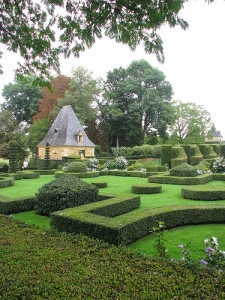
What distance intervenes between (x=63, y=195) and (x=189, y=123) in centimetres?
3698

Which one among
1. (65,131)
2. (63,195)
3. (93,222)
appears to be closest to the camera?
(93,222)

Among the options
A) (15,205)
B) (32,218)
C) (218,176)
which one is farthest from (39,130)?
(32,218)

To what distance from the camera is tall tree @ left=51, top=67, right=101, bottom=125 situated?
36.2 m

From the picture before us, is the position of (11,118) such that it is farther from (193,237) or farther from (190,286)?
(190,286)

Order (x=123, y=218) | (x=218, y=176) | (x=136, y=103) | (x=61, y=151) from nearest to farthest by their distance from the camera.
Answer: (x=123, y=218) → (x=218, y=176) → (x=61, y=151) → (x=136, y=103)

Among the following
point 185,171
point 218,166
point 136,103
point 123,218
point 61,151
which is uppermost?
point 136,103

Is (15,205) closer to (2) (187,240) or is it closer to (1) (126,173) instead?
(2) (187,240)

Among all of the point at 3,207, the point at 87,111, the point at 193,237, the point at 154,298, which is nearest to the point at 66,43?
the point at 154,298

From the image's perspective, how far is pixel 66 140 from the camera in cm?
3161

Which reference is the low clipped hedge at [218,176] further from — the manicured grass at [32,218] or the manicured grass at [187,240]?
the manicured grass at [32,218]

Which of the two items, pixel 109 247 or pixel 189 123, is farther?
pixel 189 123

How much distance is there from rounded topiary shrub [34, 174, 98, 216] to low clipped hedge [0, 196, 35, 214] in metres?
0.55

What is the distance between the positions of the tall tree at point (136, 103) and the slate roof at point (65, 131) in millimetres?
7872

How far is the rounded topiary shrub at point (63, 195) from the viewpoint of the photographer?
8.12 m
